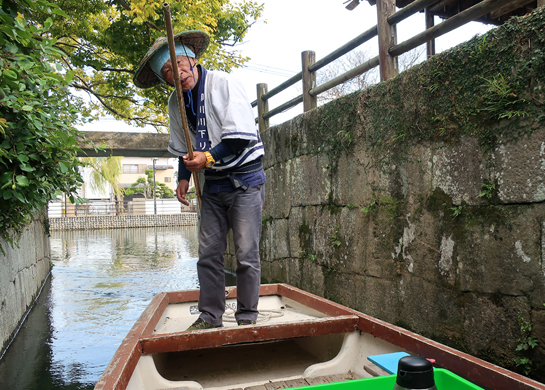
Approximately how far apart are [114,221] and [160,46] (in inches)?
1087

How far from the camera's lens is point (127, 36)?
25.5 ft

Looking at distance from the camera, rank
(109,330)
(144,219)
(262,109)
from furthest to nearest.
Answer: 1. (144,219)
2. (262,109)
3. (109,330)

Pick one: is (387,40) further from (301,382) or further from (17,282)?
(17,282)

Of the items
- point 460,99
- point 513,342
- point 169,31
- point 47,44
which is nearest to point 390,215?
point 460,99

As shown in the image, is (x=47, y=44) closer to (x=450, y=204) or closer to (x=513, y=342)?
(x=450, y=204)

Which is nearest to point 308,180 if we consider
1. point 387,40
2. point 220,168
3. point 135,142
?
point 387,40

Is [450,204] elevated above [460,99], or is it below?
below

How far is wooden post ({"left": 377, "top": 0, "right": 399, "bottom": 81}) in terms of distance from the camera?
3609 mm

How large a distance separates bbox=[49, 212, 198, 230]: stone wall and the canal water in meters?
18.9

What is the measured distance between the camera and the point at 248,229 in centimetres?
260

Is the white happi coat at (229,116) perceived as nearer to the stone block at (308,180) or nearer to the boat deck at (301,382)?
the boat deck at (301,382)

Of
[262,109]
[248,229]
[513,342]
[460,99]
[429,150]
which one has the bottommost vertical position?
[513,342]

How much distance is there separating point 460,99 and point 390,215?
1.06m

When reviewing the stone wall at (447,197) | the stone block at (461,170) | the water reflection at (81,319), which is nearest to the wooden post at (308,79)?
the stone wall at (447,197)
